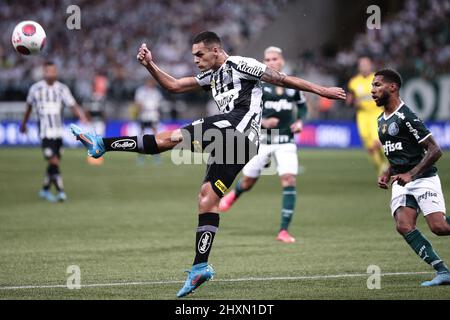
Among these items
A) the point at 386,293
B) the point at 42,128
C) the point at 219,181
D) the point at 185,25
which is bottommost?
the point at 386,293

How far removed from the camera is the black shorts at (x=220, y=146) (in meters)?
8.24

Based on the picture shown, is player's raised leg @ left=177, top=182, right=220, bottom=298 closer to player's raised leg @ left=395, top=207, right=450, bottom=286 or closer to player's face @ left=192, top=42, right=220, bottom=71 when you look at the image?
player's face @ left=192, top=42, right=220, bottom=71

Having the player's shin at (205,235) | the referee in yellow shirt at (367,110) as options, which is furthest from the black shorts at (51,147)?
the player's shin at (205,235)

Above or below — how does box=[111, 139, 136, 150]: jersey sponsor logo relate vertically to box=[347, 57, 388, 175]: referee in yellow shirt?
below

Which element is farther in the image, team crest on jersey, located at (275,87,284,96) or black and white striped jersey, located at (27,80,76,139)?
black and white striped jersey, located at (27,80,76,139)

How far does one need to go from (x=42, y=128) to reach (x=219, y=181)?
996 centimetres

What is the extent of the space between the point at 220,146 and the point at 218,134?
0.14 meters

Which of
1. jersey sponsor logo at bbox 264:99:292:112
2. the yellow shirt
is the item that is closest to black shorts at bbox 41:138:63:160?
→ jersey sponsor logo at bbox 264:99:292:112

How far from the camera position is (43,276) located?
9172mm

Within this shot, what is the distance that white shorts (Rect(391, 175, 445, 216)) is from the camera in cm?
855

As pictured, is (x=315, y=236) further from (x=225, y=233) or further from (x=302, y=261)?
(x=302, y=261)

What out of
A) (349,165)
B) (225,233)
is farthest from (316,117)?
(225,233)

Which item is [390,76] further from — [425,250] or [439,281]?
[439,281]

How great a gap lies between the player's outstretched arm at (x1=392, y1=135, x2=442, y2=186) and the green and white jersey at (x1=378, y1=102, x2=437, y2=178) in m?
0.13
